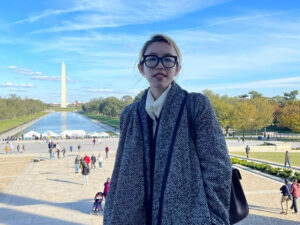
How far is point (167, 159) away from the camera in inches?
59.9

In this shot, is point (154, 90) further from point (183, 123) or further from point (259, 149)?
point (259, 149)

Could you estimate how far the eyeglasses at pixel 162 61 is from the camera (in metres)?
1.67

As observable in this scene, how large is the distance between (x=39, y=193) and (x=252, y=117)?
4131 cm

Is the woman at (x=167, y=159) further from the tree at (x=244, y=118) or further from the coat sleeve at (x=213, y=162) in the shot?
the tree at (x=244, y=118)

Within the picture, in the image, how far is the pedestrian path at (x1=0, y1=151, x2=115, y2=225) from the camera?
343 inches

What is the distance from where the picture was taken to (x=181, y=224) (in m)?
1.41

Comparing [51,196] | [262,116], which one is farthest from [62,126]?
[51,196]

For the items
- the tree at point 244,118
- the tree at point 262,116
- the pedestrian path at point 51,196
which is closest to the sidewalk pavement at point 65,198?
the pedestrian path at point 51,196

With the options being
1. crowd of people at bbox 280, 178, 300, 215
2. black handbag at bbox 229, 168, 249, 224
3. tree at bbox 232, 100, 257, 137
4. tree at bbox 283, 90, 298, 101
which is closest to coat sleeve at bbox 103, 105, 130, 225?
black handbag at bbox 229, 168, 249, 224

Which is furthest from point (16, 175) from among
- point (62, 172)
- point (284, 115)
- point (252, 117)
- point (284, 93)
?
→ point (284, 93)

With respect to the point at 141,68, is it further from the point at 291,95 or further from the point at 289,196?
the point at 291,95

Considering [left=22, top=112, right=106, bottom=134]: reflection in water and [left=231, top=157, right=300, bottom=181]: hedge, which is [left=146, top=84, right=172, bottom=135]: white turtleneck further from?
[left=22, top=112, right=106, bottom=134]: reflection in water

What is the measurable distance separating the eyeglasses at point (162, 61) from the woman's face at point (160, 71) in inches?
0.5

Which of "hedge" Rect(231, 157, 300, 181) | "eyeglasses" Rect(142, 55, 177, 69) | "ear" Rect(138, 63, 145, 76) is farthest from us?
"hedge" Rect(231, 157, 300, 181)
